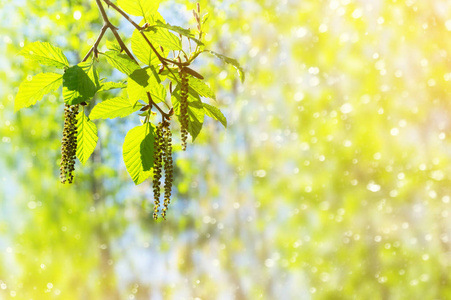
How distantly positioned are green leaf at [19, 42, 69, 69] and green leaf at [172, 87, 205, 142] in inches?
5.7

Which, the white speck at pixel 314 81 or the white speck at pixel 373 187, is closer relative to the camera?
the white speck at pixel 373 187

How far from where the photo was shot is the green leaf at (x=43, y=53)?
603 mm

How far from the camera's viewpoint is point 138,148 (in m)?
0.62

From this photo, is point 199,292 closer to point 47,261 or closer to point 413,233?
point 47,261

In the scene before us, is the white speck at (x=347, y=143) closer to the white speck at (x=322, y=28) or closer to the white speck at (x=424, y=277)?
the white speck at (x=322, y=28)

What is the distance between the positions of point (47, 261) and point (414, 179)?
2.76m

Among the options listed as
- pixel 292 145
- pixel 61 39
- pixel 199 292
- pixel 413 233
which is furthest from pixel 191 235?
pixel 61 39

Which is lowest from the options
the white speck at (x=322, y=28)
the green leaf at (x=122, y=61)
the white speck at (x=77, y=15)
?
the green leaf at (x=122, y=61)

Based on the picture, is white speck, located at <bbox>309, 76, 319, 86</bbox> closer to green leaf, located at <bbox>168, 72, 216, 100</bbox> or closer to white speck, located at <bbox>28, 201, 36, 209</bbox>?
white speck, located at <bbox>28, 201, 36, 209</bbox>

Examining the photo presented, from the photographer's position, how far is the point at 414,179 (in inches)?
134

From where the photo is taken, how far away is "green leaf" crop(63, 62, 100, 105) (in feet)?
1.86

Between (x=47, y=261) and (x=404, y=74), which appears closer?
(x=404, y=74)

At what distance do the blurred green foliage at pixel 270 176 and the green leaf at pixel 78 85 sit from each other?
3013 mm

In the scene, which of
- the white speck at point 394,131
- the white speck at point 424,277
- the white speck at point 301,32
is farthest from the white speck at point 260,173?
the white speck at point 424,277
